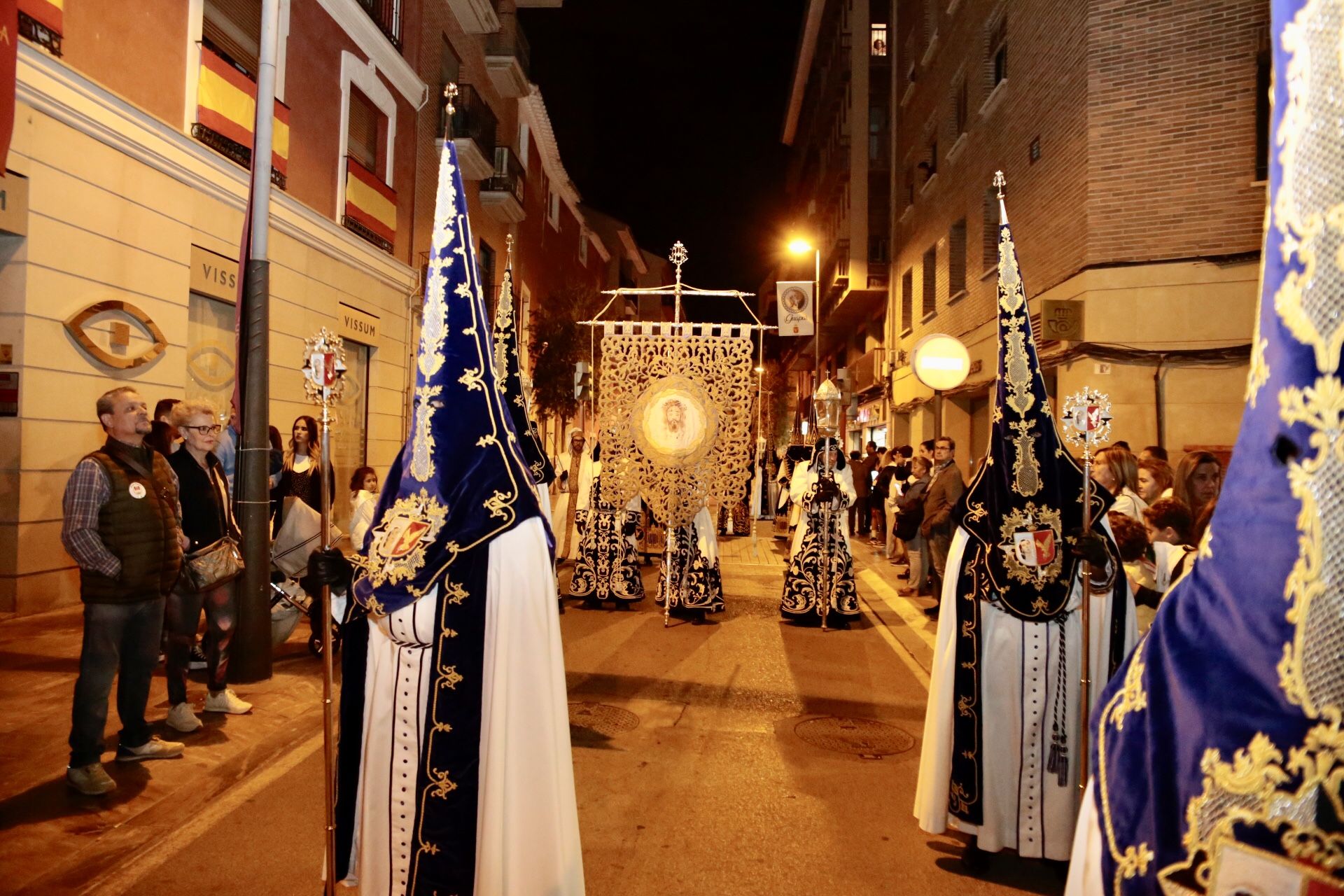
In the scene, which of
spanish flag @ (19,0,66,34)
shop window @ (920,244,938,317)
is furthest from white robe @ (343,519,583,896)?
shop window @ (920,244,938,317)

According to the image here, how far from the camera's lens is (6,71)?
3.41 m

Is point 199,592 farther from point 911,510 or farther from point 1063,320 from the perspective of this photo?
point 1063,320

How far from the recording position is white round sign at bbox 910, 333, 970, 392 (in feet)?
36.1

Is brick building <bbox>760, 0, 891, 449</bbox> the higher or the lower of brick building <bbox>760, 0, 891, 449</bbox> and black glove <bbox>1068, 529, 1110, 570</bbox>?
the higher

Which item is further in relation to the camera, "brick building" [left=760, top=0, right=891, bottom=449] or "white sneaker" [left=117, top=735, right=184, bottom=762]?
"brick building" [left=760, top=0, right=891, bottom=449]

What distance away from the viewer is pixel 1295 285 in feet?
3.52

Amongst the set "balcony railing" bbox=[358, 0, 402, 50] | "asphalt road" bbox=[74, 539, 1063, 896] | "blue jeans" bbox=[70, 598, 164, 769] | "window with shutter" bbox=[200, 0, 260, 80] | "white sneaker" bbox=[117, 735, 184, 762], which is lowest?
"asphalt road" bbox=[74, 539, 1063, 896]

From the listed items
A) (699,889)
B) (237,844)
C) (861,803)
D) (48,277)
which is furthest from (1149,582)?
(48,277)

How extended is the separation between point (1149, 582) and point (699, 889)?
2.59m

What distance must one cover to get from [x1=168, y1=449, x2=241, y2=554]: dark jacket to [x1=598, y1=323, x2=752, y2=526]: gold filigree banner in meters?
4.69

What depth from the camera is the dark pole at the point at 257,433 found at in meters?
6.26

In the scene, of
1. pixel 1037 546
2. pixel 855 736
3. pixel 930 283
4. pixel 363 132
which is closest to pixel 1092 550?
pixel 1037 546

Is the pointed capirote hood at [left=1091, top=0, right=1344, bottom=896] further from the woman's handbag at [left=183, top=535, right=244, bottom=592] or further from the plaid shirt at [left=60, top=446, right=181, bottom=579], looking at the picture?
the woman's handbag at [left=183, top=535, right=244, bottom=592]

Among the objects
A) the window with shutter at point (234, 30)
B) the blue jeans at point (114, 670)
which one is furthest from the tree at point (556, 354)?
the blue jeans at point (114, 670)
